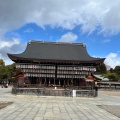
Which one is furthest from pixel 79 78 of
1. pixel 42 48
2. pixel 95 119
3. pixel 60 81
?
pixel 95 119

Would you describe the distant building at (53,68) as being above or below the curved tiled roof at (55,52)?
below

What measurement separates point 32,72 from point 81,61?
7224mm

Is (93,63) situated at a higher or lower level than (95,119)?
higher

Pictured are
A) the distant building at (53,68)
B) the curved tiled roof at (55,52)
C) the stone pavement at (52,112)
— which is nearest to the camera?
the stone pavement at (52,112)

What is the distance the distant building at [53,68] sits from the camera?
37.5 metres

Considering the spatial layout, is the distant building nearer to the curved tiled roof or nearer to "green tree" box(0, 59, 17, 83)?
the curved tiled roof

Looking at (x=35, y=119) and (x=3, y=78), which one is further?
(x=3, y=78)

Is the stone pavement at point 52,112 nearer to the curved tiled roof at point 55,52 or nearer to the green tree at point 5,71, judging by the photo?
the curved tiled roof at point 55,52

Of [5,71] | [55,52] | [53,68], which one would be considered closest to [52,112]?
[53,68]

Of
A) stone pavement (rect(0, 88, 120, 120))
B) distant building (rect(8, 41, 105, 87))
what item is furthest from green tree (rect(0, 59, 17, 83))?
stone pavement (rect(0, 88, 120, 120))

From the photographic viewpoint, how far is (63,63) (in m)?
38.0

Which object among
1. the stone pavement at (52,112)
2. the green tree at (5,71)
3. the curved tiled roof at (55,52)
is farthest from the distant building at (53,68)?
the green tree at (5,71)

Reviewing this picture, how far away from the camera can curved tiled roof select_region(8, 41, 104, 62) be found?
126 feet

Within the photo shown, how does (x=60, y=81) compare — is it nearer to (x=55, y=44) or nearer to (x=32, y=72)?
(x=32, y=72)
